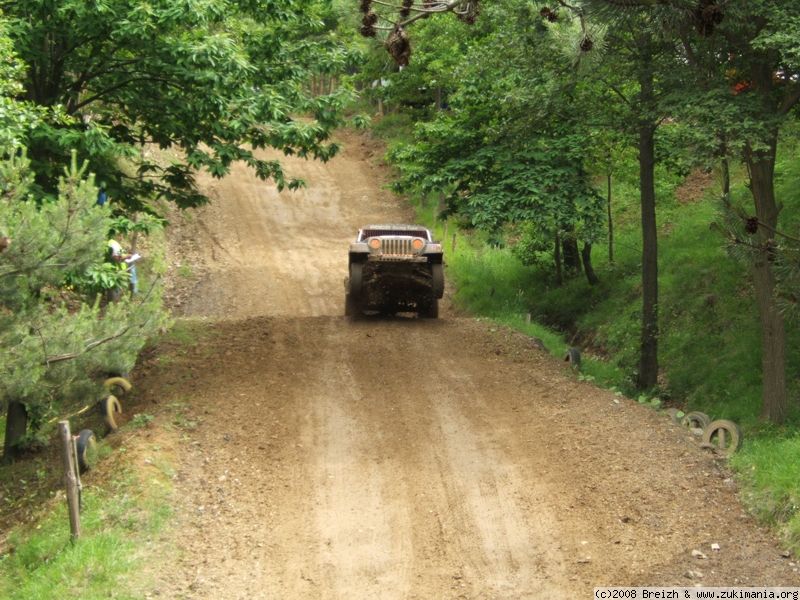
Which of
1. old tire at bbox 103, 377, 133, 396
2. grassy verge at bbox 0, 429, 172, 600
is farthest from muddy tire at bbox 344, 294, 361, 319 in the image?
grassy verge at bbox 0, 429, 172, 600

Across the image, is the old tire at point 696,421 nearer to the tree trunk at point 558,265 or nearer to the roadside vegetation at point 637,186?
the roadside vegetation at point 637,186

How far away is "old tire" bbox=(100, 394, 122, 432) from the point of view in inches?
512

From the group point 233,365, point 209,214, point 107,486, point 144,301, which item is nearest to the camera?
point 107,486

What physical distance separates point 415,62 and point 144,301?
15976 mm

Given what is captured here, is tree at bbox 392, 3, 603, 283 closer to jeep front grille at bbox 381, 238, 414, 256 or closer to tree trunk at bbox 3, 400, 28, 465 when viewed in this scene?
jeep front grille at bbox 381, 238, 414, 256

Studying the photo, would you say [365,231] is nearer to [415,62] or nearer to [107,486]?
[415,62]

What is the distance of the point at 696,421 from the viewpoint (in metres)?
13.1

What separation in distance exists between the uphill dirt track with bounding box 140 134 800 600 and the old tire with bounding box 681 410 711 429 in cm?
45

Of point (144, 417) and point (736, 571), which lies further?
point (144, 417)

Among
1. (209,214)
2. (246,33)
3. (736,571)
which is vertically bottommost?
(736,571)

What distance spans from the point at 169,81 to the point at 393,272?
6197mm

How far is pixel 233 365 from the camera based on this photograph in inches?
612

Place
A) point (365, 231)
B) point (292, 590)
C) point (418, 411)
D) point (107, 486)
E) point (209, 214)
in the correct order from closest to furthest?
point (292, 590)
point (107, 486)
point (418, 411)
point (365, 231)
point (209, 214)

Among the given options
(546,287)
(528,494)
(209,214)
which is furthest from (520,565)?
(209,214)
